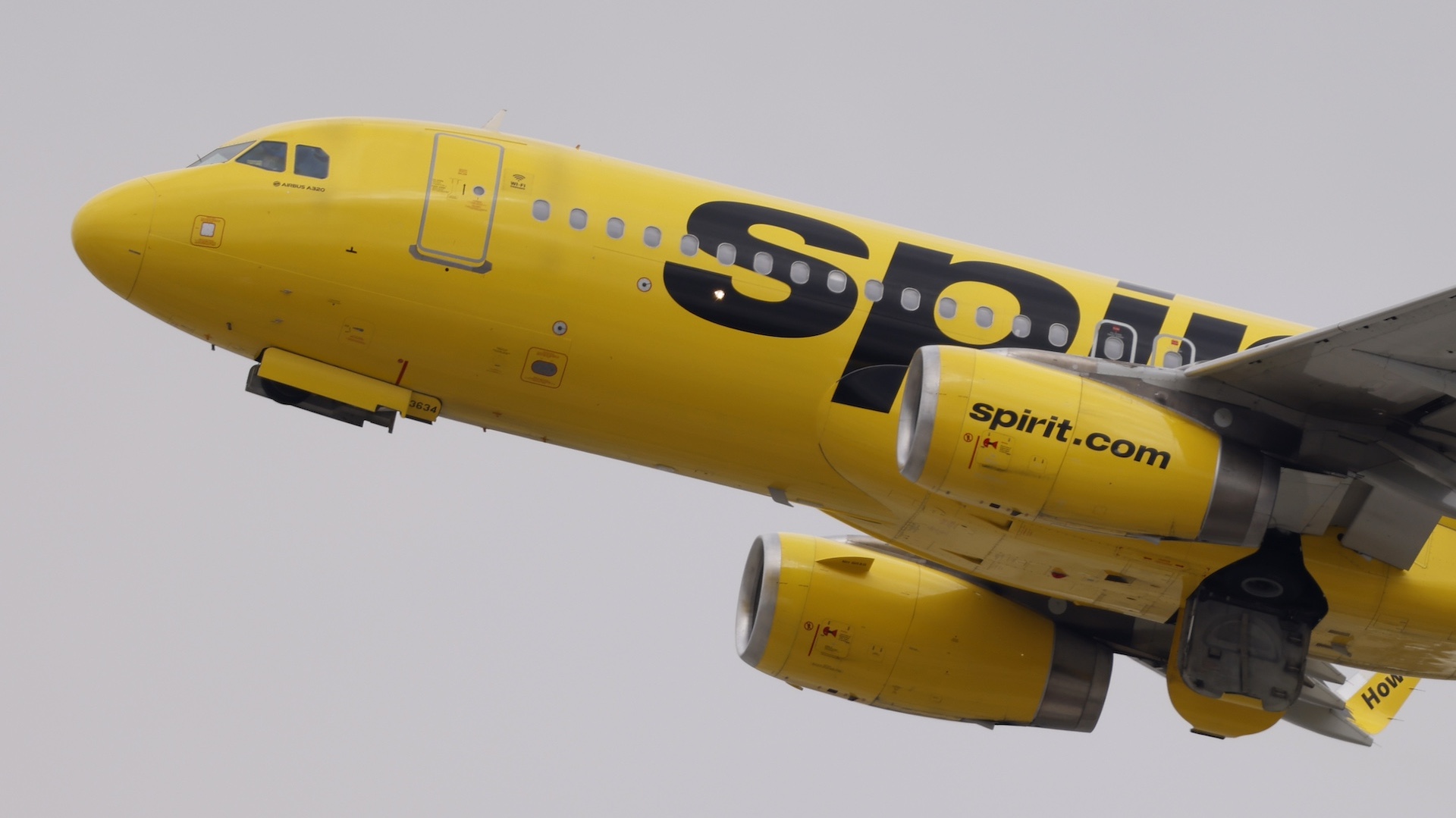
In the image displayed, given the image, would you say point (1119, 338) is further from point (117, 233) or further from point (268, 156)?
point (117, 233)

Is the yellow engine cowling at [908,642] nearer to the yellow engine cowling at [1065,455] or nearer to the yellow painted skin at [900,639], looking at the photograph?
the yellow painted skin at [900,639]

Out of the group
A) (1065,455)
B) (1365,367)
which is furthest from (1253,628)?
(1065,455)

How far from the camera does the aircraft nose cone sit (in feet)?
62.5

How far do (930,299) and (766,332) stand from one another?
216cm

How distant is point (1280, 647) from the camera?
19.8 metres

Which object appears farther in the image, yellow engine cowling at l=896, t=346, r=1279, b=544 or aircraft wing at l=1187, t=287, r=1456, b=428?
yellow engine cowling at l=896, t=346, r=1279, b=544

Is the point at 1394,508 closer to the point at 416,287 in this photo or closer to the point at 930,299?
the point at 930,299

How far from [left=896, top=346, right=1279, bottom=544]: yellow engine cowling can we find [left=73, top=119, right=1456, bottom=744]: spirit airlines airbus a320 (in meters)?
0.04

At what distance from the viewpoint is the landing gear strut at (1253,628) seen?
19562mm

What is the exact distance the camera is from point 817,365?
64.9 ft

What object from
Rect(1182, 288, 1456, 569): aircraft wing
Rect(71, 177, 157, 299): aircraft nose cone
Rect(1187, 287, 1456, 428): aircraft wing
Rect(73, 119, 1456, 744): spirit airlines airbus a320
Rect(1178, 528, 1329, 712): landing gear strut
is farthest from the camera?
Rect(1178, 528, 1329, 712): landing gear strut

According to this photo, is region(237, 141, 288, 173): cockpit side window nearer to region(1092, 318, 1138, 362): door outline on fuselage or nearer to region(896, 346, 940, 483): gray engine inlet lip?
region(896, 346, 940, 483): gray engine inlet lip

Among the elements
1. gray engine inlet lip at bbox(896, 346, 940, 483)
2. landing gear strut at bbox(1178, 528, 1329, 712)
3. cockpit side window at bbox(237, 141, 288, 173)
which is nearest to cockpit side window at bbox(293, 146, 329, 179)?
cockpit side window at bbox(237, 141, 288, 173)

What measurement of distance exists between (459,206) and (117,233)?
396cm
